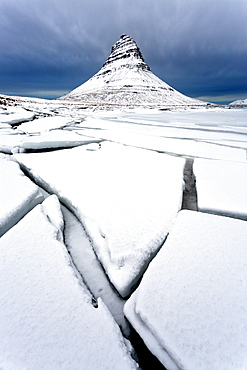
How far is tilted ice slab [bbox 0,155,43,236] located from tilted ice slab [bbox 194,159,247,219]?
42.3 inches

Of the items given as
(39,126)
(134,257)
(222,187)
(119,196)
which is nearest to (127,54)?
(39,126)

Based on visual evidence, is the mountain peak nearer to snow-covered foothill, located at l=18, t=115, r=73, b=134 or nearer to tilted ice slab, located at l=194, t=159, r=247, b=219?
snow-covered foothill, located at l=18, t=115, r=73, b=134

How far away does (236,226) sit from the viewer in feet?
3.06

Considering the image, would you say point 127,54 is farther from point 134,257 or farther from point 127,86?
point 134,257

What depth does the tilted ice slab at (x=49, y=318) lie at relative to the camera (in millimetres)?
489

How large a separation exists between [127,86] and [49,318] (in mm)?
63407

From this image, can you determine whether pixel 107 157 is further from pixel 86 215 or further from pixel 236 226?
pixel 236 226

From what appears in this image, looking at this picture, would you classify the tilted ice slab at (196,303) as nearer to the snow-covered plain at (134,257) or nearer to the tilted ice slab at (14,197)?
the snow-covered plain at (134,257)

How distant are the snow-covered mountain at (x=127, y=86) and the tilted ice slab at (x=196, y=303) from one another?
42203mm

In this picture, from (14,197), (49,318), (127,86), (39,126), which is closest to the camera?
(49,318)

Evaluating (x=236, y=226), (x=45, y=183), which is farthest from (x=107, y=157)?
(x=236, y=226)

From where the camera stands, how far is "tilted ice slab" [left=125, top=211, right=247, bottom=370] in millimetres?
495

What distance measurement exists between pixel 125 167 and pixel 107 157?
38 centimetres

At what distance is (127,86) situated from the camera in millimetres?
56188
